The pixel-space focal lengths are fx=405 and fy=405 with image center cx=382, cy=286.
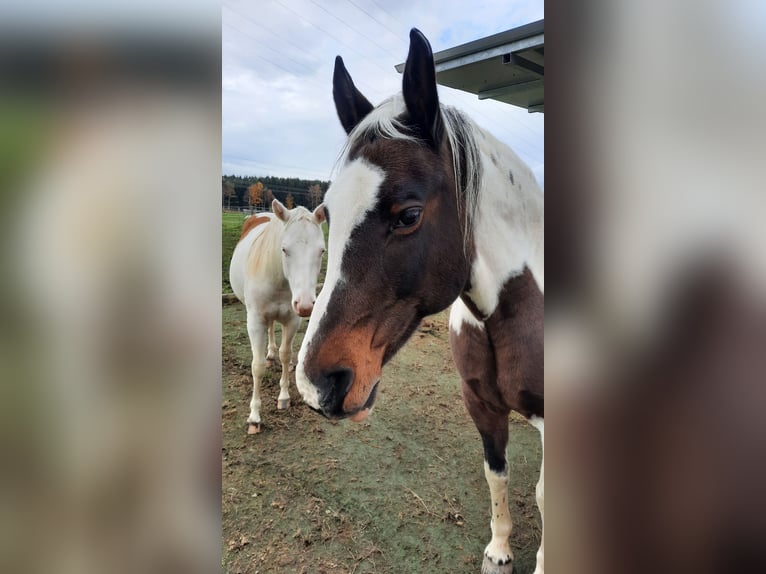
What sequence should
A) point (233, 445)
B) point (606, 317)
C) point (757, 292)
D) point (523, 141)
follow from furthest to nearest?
point (233, 445), point (523, 141), point (606, 317), point (757, 292)

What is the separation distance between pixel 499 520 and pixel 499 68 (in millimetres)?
1341

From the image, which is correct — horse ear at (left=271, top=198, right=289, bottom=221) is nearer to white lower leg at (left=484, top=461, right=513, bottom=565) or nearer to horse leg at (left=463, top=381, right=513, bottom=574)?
horse leg at (left=463, top=381, right=513, bottom=574)

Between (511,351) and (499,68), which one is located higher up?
(499,68)

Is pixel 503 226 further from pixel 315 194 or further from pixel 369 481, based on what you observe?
pixel 369 481

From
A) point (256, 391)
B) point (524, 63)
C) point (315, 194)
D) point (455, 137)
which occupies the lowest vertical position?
point (256, 391)

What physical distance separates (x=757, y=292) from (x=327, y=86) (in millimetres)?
1152

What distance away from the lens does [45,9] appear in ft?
2.68

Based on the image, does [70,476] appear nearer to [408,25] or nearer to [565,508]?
[565,508]

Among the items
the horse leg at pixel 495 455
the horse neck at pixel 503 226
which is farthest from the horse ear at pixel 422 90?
the horse leg at pixel 495 455

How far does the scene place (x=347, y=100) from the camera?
114 centimetres

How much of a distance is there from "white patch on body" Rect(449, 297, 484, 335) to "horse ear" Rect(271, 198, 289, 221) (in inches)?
23.1

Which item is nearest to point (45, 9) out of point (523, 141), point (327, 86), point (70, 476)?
point (327, 86)

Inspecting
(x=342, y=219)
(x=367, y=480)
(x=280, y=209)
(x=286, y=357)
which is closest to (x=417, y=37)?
(x=342, y=219)

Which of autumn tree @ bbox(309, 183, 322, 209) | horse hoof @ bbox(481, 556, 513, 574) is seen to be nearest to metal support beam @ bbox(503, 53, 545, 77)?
autumn tree @ bbox(309, 183, 322, 209)
